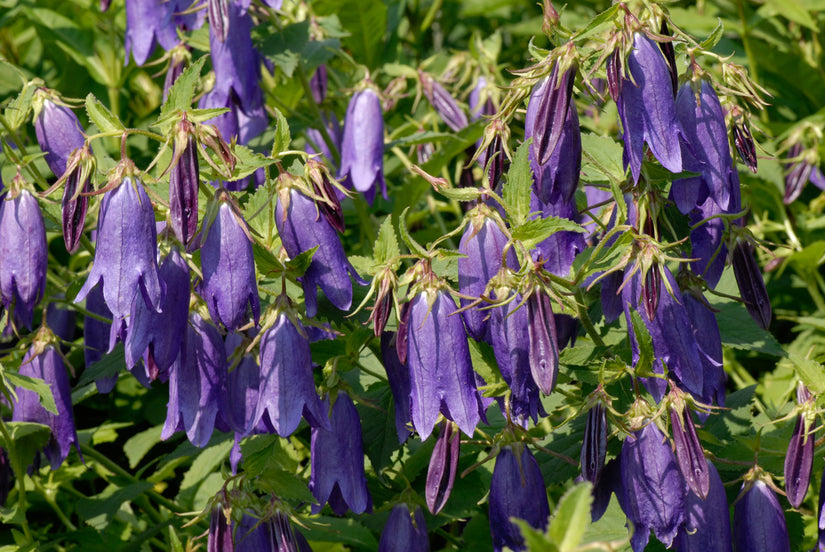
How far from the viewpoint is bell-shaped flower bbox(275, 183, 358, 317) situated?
5.53 ft

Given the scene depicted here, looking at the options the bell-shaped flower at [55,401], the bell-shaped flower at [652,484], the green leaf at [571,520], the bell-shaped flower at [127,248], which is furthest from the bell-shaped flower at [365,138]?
the green leaf at [571,520]

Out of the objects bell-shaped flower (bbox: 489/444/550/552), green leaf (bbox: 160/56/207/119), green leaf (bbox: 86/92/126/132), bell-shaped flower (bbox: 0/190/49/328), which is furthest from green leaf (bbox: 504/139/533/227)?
bell-shaped flower (bbox: 0/190/49/328)

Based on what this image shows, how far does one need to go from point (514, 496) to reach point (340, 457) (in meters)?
0.35

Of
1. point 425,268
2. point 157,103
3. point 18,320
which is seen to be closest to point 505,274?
point 425,268

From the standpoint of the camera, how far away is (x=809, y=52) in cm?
376

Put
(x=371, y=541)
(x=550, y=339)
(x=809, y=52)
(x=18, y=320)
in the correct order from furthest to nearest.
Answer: (x=809, y=52) < (x=18, y=320) < (x=371, y=541) < (x=550, y=339)

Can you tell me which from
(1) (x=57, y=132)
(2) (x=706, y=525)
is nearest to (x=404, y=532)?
(2) (x=706, y=525)

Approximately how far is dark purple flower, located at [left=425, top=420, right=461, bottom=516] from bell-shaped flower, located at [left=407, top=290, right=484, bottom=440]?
0.29ft

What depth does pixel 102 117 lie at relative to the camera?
1620mm

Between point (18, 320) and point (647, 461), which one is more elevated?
point (647, 461)

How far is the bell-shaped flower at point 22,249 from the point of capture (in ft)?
6.41

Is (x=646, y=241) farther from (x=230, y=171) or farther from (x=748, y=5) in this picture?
(x=748, y=5)

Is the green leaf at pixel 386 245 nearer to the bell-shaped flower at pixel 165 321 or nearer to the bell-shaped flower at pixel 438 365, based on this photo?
the bell-shaped flower at pixel 438 365

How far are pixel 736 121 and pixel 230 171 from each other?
96 cm
